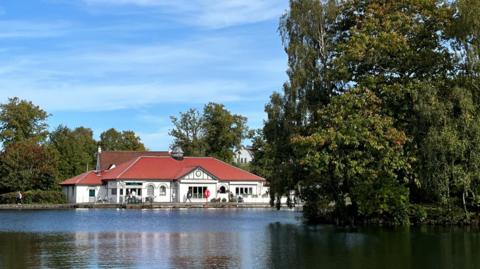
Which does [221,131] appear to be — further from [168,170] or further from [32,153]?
[32,153]

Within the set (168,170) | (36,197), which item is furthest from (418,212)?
(36,197)

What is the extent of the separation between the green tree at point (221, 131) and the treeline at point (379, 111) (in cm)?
4962

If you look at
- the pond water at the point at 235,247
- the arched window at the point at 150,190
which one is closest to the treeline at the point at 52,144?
the arched window at the point at 150,190

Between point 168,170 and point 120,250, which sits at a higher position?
point 168,170

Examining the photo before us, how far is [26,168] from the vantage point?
239ft

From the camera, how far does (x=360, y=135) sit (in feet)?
109

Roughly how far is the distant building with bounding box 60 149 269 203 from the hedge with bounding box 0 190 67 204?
259cm

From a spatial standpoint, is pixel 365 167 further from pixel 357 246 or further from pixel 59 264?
pixel 59 264

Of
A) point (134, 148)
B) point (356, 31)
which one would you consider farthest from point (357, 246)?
point (134, 148)

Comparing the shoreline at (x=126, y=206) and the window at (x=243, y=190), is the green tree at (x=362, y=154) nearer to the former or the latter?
the shoreline at (x=126, y=206)

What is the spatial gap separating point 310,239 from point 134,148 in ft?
288

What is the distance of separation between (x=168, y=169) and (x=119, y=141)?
44.2m

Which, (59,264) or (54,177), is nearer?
(59,264)

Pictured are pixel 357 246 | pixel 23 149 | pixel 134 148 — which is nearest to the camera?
pixel 357 246
